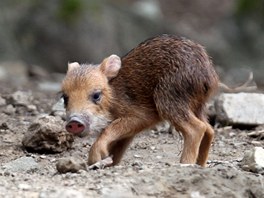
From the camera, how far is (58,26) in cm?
1764

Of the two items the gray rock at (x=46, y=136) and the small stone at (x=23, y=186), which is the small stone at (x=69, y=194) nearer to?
the small stone at (x=23, y=186)

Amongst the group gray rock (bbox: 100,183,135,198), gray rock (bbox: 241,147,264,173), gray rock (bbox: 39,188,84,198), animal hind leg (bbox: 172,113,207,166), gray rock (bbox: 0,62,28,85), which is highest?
gray rock (bbox: 0,62,28,85)

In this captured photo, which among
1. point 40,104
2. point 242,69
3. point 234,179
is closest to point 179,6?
point 242,69

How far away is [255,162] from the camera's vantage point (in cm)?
700

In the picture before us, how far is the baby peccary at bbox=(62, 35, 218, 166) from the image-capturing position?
24.5ft

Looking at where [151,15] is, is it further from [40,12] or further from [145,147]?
[145,147]

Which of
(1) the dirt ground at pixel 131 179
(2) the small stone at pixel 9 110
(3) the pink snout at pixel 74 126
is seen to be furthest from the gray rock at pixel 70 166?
(2) the small stone at pixel 9 110

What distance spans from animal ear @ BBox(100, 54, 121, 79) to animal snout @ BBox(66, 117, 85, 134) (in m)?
0.79

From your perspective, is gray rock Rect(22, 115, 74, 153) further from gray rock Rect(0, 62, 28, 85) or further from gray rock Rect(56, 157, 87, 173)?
gray rock Rect(0, 62, 28, 85)

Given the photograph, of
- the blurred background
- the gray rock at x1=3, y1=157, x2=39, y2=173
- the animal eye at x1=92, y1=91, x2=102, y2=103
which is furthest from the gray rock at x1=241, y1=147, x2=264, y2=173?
the blurred background

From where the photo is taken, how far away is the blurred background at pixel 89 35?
17453 millimetres

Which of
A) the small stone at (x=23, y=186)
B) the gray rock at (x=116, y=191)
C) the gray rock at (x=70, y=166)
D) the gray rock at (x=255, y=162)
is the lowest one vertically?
the small stone at (x=23, y=186)

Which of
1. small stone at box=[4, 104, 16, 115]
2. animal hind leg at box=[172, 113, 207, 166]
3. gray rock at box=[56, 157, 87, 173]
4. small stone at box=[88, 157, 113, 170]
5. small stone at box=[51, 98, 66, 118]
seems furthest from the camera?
small stone at box=[4, 104, 16, 115]

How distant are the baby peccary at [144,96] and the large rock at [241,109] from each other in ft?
5.15
